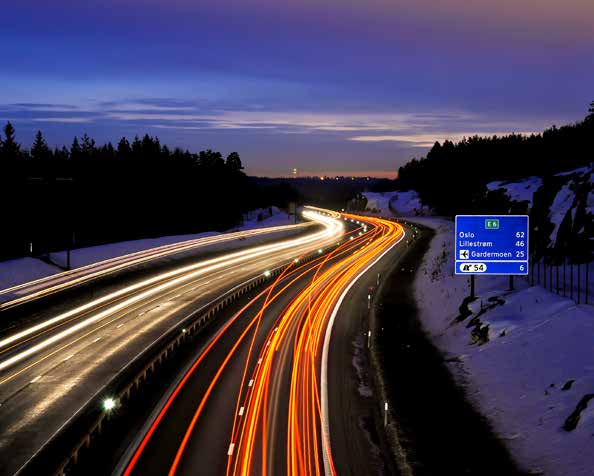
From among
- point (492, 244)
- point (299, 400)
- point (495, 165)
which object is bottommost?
point (299, 400)

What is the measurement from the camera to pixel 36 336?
35.1 metres

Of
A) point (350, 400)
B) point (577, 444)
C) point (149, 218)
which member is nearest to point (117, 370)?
point (350, 400)

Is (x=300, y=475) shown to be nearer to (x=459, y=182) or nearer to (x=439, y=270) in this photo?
(x=439, y=270)

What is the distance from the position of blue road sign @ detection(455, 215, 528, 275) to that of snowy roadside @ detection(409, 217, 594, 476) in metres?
1.92

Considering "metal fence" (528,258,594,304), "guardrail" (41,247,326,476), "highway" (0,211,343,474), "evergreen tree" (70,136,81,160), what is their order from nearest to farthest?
"guardrail" (41,247,326,476), "highway" (0,211,343,474), "metal fence" (528,258,594,304), "evergreen tree" (70,136,81,160)

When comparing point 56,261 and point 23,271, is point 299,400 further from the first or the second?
point 56,261

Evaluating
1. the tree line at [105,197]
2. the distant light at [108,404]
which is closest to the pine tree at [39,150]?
the tree line at [105,197]

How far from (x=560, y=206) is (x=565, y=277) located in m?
8.41

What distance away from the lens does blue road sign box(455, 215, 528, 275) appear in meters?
35.2

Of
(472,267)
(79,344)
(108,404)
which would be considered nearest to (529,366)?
(472,267)

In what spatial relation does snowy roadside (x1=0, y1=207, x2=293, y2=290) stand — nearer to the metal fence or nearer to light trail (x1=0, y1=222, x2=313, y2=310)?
light trail (x1=0, y1=222, x2=313, y2=310)

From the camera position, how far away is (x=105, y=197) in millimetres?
114812

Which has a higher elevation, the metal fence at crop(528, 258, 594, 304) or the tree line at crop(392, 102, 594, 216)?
the tree line at crop(392, 102, 594, 216)

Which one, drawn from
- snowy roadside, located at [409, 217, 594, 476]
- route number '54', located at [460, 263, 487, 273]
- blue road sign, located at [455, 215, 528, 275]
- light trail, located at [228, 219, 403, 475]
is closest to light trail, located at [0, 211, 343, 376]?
light trail, located at [228, 219, 403, 475]
